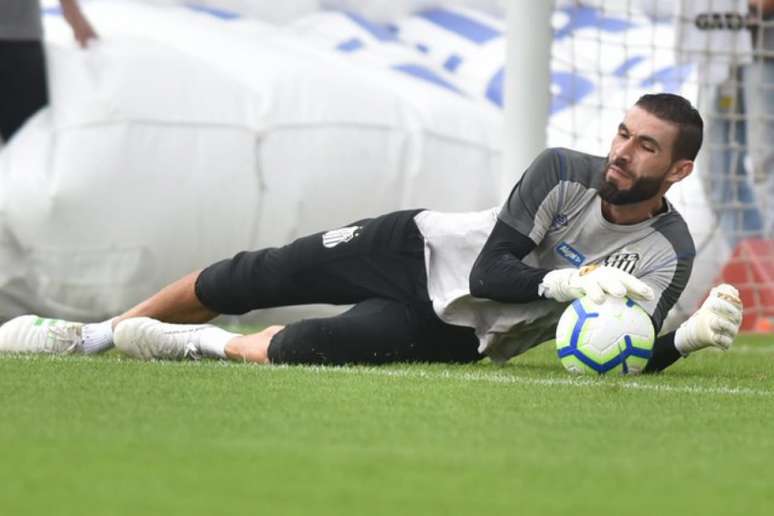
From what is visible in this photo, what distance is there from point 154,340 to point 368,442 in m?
1.92

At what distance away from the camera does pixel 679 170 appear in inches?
197

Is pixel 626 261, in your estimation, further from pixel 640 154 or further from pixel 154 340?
pixel 154 340

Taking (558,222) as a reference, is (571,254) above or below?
below

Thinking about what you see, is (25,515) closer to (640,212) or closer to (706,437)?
(706,437)

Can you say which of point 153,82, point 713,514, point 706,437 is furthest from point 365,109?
point 713,514

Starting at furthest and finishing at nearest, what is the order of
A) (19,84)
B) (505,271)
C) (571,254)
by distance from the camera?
1. (19,84)
2. (571,254)
3. (505,271)

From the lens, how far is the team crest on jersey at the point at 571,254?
5.16 metres

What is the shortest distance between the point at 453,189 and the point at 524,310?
356 cm

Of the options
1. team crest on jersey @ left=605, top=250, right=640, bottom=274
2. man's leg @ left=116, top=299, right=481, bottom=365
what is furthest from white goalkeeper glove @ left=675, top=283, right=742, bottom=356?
man's leg @ left=116, top=299, right=481, bottom=365

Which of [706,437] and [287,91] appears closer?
[706,437]

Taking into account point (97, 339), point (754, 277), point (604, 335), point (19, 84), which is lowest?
point (754, 277)

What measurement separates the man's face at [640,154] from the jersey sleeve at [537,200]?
165 millimetres

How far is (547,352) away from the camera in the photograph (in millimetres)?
6539

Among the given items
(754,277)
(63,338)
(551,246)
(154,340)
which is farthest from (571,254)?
(754,277)
